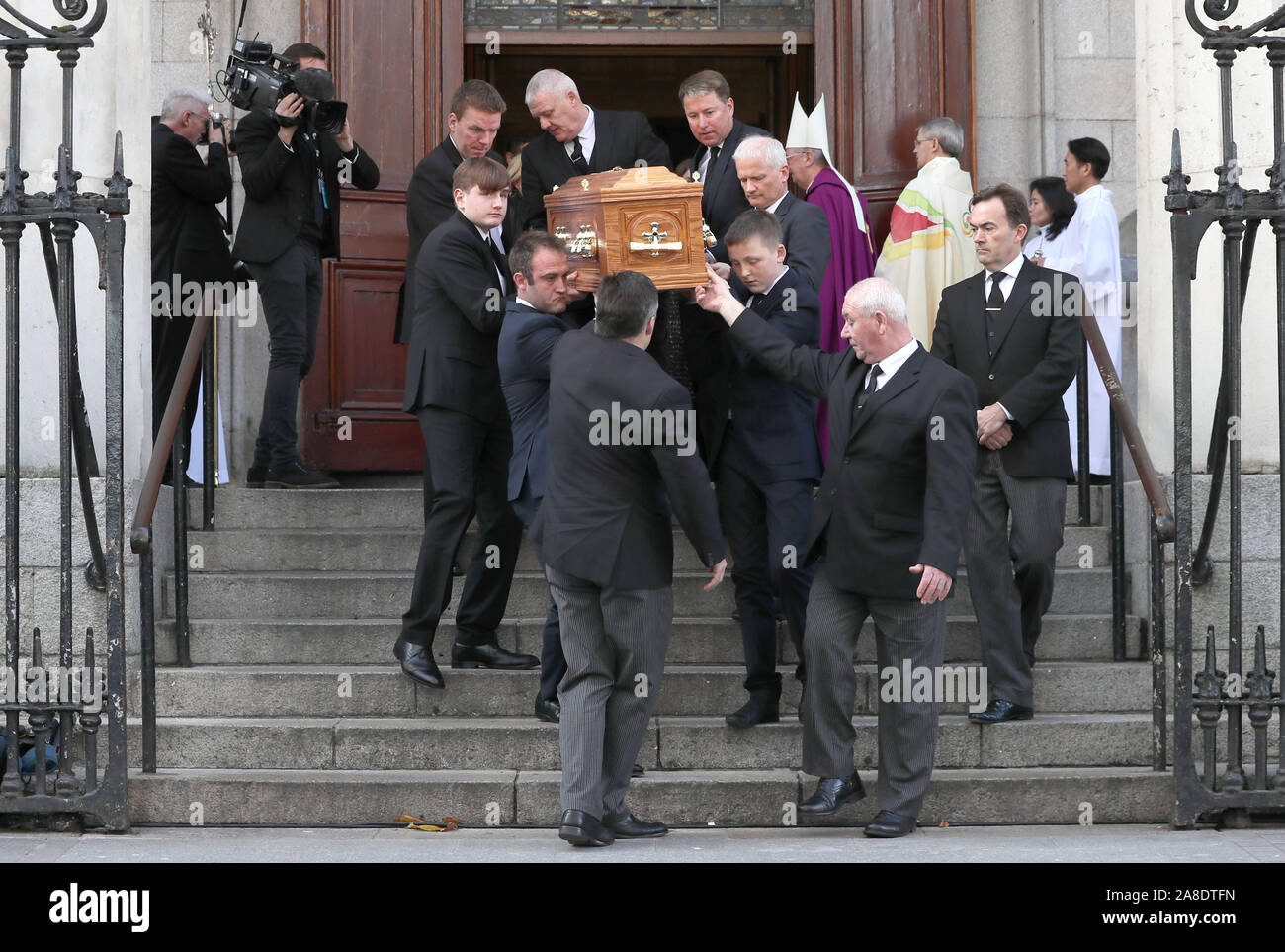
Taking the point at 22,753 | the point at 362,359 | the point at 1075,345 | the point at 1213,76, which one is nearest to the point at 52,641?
the point at 22,753

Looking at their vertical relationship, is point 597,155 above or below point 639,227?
A: above

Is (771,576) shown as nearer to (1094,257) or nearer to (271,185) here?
(1094,257)

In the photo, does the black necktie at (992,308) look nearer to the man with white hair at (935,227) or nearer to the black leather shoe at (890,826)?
the man with white hair at (935,227)

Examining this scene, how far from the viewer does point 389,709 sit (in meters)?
7.07

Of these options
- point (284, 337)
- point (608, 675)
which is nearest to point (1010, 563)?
point (608, 675)

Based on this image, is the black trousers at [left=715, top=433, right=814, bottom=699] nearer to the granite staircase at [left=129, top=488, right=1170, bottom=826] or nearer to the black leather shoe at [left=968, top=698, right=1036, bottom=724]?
the granite staircase at [left=129, top=488, right=1170, bottom=826]

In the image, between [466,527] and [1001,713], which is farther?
[466,527]

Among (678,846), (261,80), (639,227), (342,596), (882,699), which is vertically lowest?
(678,846)

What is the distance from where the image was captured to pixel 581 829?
19.6 feet

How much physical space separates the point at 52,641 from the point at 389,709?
4.75 ft

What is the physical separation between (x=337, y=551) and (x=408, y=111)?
3232 millimetres

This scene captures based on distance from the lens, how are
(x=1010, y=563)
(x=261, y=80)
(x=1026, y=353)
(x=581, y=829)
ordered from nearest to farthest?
(x=581, y=829)
(x=1010, y=563)
(x=1026, y=353)
(x=261, y=80)

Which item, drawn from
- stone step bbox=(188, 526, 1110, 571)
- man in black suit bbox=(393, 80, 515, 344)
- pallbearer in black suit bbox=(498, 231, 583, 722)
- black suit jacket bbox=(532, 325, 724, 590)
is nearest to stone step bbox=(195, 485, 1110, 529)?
stone step bbox=(188, 526, 1110, 571)

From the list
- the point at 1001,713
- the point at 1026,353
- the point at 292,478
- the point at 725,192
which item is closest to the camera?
the point at 1001,713
